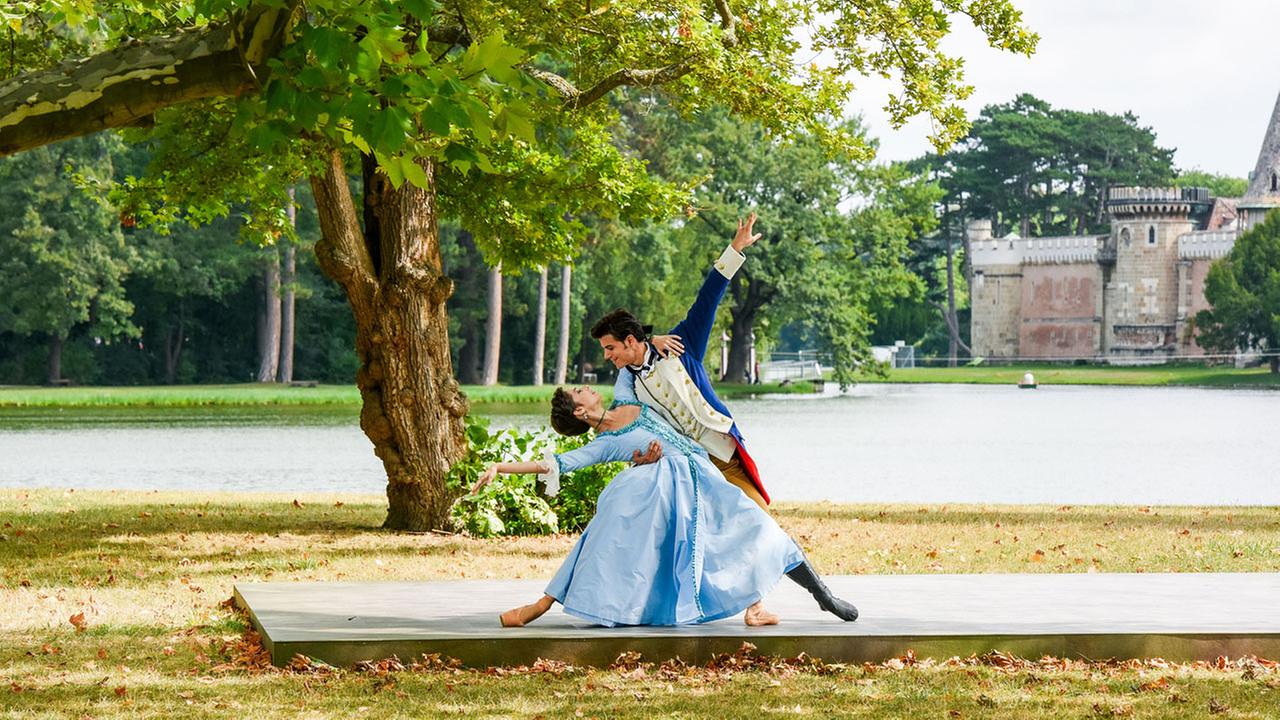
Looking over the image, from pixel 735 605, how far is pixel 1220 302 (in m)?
66.7

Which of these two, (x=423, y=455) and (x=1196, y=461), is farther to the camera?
(x=1196, y=461)

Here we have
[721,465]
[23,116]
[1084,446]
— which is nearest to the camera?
[23,116]

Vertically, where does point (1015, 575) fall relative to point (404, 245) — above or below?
below

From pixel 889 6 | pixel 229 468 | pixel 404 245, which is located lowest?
pixel 229 468

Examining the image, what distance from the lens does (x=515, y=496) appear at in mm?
12914

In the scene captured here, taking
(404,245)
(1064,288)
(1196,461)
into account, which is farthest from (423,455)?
(1064,288)

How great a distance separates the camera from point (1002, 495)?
64.7ft

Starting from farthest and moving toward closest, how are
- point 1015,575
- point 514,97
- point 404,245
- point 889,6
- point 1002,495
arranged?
point 1002,495 < point 889,6 < point 404,245 < point 1015,575 < point 514,97

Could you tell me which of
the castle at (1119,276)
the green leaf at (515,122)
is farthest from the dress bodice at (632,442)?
the castle at (1119,276)

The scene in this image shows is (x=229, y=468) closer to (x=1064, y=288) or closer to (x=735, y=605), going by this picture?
(x=735, y=605)

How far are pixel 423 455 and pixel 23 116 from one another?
671 cm

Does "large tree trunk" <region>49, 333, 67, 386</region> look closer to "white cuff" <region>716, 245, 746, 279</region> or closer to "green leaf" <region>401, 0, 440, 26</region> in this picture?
"white cuff" <region>716, 245, 746, 279</region>

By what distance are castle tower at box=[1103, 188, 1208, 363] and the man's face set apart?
7952cm

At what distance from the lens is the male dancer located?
22.6 ft
